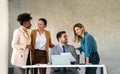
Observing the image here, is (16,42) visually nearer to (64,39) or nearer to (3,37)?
(3,37)

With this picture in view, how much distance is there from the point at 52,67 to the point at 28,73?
46 cm

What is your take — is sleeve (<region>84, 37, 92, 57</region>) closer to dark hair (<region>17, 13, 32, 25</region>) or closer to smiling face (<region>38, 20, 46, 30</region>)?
smiling face (<region>38, 20, 46, 30</region>)

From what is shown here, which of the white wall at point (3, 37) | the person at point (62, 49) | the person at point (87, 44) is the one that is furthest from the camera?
the person at point (87, 44)

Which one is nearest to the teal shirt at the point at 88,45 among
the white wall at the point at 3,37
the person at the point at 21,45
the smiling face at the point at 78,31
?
the smiling face at the point at 78,31

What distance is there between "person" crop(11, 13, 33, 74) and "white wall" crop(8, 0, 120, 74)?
0.34 feet

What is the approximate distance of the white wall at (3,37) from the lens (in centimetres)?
521

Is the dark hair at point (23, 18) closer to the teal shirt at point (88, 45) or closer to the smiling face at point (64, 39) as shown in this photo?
the smiling face at point (64, 39)

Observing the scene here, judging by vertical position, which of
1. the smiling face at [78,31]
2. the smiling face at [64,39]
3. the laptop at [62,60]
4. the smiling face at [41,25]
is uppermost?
the smiling face at [41,25]

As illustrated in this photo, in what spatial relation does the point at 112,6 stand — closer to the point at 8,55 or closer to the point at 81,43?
the point at 81,43

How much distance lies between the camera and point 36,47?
5.48m

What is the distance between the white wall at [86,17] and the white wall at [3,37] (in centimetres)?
10

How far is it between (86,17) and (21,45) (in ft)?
4.36

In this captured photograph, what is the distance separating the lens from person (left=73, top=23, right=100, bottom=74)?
545 cm

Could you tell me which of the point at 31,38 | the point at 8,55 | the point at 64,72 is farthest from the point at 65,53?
the point at 8,55
